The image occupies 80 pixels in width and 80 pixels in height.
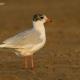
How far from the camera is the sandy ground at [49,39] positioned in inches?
405

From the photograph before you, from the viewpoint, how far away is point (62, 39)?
16484 millimetres

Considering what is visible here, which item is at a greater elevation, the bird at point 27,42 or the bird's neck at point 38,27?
the bird's neck at point 38,27

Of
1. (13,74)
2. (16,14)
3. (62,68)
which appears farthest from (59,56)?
(16,14)

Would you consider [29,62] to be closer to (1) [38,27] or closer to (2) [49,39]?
(1) [38,27]

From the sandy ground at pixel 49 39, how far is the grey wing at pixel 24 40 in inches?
13.5

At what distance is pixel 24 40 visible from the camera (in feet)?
35.0

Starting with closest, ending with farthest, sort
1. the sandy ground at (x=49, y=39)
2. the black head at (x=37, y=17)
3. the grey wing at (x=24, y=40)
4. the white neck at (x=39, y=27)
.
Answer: the sandy ground at (x=49, y=39) < the grey wing at (x=24, y=40) < the white neck at (x=39, y=27) < the black head at (x=37, y=17)

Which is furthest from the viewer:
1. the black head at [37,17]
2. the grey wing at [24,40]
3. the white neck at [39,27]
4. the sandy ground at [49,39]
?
the black head at [37,17]

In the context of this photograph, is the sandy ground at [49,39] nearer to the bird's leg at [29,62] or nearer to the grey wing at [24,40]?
the bird's leg at [29,62]

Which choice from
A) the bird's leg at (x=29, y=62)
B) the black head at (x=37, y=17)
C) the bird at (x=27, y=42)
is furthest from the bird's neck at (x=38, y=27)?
the bird's leg at (x=29, y=62)

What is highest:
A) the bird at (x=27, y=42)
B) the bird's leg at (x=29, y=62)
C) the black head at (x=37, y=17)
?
the black head at (x=37, y=17)

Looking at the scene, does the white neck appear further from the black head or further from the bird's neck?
the black head

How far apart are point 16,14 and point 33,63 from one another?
45.0 ft

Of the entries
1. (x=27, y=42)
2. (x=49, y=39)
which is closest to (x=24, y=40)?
(x=27, y=42)
